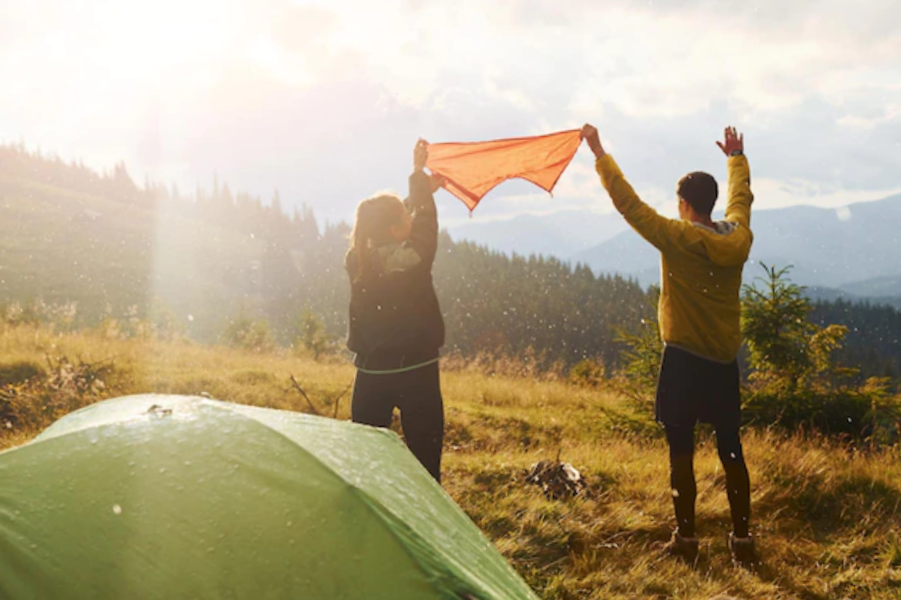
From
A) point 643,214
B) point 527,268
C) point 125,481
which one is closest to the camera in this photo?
point 125,481

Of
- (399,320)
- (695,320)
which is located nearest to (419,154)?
(399,320)

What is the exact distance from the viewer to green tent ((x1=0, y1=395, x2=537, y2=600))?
1.95 metres

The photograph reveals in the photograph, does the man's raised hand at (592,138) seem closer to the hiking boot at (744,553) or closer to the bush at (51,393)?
the hiking boot at (744,553)

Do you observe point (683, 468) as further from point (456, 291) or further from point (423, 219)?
point (456, 291)

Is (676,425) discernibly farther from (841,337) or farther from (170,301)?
(170,301)

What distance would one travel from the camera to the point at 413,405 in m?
4.28

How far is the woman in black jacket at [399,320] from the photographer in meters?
4.23

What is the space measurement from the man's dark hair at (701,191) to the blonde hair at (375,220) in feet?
6.30

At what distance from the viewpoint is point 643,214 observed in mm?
4184

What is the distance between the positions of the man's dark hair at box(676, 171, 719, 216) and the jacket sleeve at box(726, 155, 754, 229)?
A: 0.25 m

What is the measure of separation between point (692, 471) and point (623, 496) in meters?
1.44

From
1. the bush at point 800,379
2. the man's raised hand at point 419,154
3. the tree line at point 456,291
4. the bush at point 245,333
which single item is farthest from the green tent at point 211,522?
the tree line at point 456,291

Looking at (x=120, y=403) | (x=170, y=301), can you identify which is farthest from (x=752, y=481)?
(x=170, y=301)

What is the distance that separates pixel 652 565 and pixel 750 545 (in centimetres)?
72
